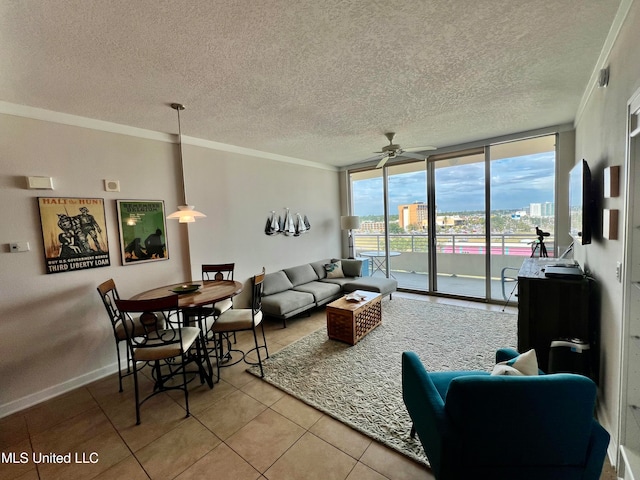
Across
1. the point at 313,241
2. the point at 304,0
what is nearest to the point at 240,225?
the point at 313,241

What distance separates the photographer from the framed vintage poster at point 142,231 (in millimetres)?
3008

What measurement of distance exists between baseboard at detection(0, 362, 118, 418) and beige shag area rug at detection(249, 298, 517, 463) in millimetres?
1547

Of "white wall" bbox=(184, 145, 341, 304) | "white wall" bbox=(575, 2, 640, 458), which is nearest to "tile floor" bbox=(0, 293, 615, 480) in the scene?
"white wall" bbox=(575, 2, 640, 458)

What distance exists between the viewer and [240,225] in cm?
418

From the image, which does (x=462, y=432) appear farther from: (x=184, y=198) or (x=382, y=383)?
(x=184, y=198)

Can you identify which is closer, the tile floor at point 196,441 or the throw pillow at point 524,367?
the throw pillow at point 524,367

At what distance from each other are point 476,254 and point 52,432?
20.6 ft

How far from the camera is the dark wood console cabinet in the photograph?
2.15 metres

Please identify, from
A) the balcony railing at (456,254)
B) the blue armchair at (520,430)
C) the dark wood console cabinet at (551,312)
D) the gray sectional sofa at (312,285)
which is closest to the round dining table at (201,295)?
the gray sectional sofa at (312,285)

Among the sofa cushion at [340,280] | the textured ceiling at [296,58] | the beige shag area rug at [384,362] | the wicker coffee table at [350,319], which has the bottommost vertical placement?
the beige shag area rug at [384,362]

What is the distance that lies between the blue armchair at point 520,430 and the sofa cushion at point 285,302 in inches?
110

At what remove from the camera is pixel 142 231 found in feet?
10.3

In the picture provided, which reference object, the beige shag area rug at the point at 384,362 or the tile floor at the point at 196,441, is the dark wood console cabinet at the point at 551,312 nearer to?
the beige shag area rug at the point at 384,362

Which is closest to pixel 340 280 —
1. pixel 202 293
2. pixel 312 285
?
pixel 312 285
